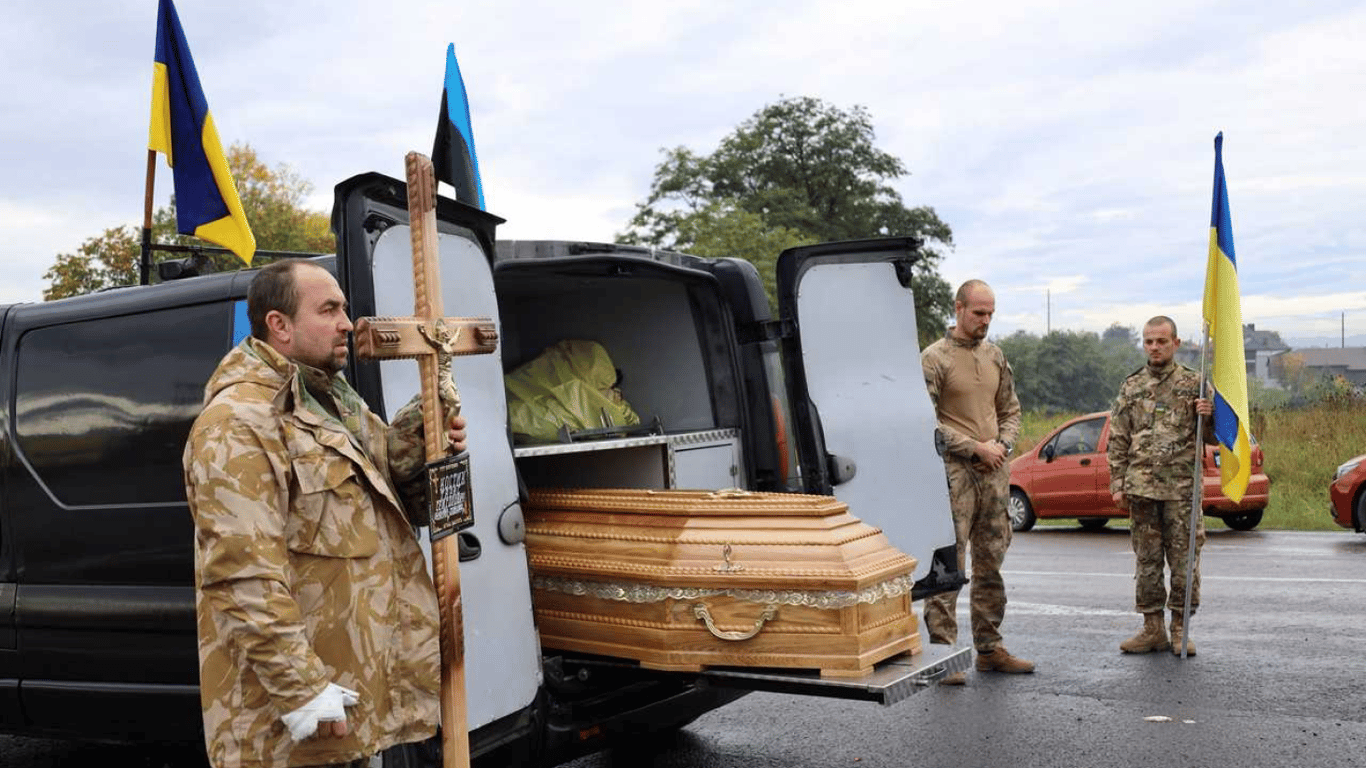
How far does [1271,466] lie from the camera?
61.0 feet

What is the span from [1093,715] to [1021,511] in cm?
1005

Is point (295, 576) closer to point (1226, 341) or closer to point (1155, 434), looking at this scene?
point (1155, 434)

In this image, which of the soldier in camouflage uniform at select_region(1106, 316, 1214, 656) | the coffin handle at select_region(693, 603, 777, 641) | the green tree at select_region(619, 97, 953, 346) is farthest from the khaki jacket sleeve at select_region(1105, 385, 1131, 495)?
the green tree at select_region(619, 97, 953, 346)

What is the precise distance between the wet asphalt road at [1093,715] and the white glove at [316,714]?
93.3 inches

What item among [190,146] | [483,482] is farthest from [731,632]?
[190,146]

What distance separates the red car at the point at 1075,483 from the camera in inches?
571

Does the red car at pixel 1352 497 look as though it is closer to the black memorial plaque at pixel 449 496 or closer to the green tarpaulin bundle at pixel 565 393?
the green tarpaulin bundle at pixel 565 393

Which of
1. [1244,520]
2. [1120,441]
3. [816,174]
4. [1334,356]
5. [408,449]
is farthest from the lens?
[1334,356]

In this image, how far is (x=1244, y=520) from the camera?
1456cm

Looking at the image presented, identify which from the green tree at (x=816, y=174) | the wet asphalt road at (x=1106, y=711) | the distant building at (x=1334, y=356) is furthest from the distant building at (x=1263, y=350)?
the wet asphalt road at (x=1106, y=711)

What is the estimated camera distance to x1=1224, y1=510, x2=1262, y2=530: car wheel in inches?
567

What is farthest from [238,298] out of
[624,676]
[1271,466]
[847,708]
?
[1271,466]

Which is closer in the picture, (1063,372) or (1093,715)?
(1093,715)

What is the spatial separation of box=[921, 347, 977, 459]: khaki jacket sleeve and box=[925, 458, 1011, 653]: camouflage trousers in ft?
0.33
